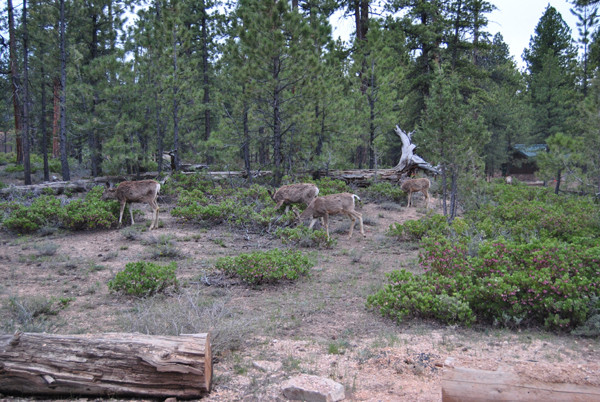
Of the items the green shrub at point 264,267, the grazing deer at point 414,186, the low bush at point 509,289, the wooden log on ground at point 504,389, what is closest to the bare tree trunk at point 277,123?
the grazing deer at point 414,186

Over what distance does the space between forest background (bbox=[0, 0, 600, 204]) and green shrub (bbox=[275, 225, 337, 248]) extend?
165 inches

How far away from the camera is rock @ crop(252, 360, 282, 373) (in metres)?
4.77

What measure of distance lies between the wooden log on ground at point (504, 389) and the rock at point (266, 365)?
1.97 m

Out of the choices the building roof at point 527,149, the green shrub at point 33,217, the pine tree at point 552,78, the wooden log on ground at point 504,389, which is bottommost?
the wooden log on ground at point 504,389

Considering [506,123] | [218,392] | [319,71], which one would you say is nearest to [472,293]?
[218,392]

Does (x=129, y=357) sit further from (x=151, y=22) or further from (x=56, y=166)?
(x=56, y=166)

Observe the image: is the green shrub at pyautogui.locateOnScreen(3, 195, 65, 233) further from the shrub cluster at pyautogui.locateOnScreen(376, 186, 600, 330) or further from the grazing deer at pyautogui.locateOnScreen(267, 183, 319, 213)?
the shrub cluster at pyautogui.locateOnScreen(376, 186, 600, 330)

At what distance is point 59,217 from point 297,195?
7180 mm

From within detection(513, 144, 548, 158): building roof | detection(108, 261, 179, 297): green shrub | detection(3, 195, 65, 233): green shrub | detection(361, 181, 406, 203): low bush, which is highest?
detection(513, 144, 548, 158): building roof

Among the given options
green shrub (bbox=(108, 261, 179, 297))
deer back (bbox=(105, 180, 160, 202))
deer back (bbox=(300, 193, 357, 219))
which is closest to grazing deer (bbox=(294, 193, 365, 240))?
deer back (bbox=(300, 193, 357, 219))

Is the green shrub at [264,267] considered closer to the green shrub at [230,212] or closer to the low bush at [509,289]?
the low bush at [509,289]

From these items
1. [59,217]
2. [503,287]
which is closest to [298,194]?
[59,217]

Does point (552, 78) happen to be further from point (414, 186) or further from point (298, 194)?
point (298, 194)

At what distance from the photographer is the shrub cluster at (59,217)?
41.9ft
